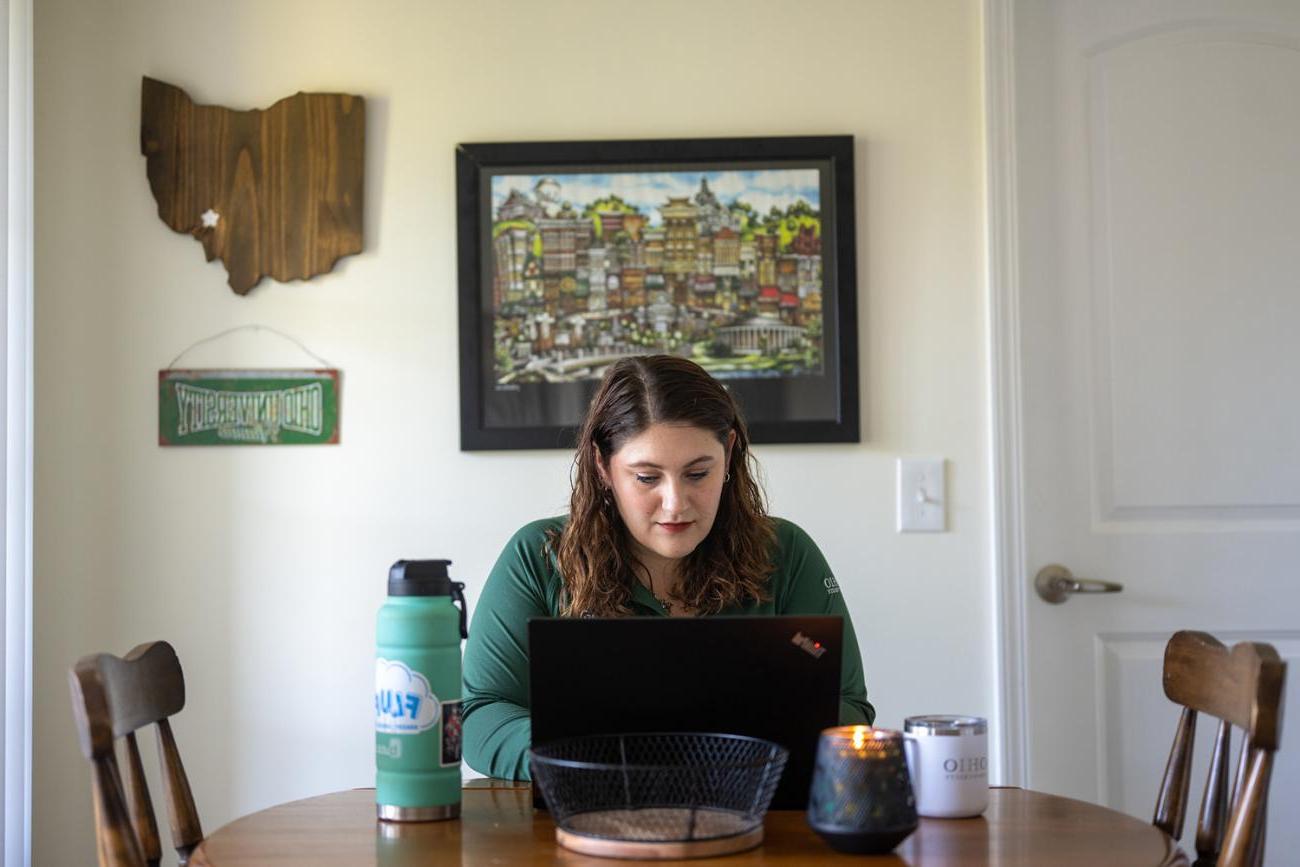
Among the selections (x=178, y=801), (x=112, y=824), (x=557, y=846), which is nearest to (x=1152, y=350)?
(x=557, y=846)

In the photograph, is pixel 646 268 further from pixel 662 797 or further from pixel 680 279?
pixel 662 797

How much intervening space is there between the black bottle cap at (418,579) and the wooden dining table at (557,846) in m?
0.24

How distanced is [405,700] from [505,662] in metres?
0.49

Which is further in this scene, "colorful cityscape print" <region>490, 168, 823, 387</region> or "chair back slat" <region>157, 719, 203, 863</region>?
"colorful cityscape print" <region>490, 168, 823, 387</region>

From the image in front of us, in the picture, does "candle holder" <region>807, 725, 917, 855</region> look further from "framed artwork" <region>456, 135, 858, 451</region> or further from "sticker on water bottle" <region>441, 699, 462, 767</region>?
"framed artwork" <region>456, 135, 858, 451</region>

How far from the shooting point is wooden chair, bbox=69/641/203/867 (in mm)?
1354

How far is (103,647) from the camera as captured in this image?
106 inches

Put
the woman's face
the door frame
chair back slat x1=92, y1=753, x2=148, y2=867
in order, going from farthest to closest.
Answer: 1. the door frame
2. the woman's face
3. chair back slat x1=92, y1=753, x2=148, y2=867

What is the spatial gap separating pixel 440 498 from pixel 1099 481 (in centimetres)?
130

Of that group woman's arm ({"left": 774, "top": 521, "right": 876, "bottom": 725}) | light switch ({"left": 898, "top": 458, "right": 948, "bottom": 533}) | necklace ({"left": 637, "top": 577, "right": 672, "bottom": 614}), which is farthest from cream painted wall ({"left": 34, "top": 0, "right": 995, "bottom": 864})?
necklace ({"left": 637, "top": 577, "right": 672, "bottom": 614})

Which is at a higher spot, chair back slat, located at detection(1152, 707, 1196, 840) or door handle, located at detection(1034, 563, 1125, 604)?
door handle, located at detection(1034, 563, 1125, 604)

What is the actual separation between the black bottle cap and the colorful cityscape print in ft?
4.43

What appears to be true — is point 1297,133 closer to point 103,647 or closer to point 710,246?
point 710,246

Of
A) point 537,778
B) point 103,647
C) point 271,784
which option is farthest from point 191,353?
point 537,778
